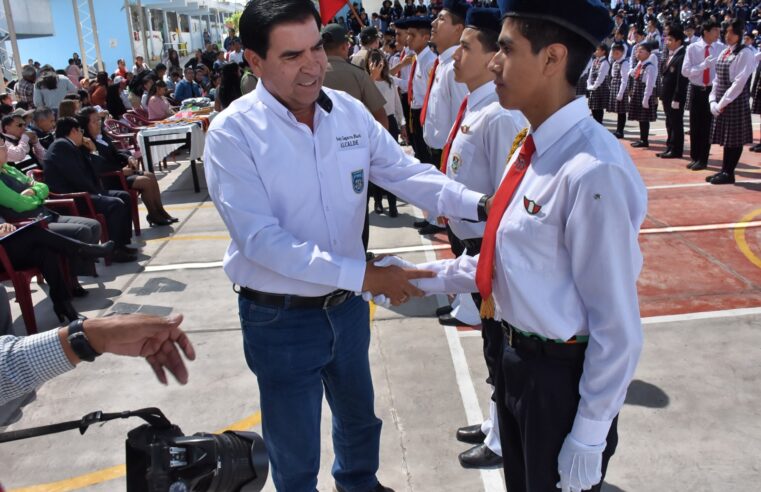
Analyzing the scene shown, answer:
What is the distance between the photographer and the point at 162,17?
154ft

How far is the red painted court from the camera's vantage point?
5.11 meters

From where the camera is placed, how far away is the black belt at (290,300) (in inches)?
95.4

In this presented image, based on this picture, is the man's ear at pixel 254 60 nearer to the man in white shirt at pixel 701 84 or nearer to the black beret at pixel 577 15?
the black beret at pixel 577 15

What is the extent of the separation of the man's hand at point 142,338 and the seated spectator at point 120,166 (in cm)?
639

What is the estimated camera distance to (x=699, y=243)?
633 centimetres

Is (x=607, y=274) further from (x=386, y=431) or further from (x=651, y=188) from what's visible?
(x=651, y=188)

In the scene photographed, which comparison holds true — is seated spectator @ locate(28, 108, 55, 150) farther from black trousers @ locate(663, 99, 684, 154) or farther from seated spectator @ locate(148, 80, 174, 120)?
black trousers @ locate(663, 99, 684, 154)

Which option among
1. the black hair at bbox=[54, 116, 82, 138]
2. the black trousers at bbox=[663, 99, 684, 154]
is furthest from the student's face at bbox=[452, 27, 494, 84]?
the black trousers at bbox=[663, 99, 684, 154]

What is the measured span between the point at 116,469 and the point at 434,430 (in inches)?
69.9

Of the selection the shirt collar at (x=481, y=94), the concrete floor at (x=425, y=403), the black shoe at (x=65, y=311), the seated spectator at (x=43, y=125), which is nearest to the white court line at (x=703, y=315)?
the concrete floor at (x=425, y=403)

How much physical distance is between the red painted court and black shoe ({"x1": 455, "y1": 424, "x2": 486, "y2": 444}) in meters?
2.16

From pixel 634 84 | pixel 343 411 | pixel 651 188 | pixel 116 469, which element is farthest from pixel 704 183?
pixel 116 469

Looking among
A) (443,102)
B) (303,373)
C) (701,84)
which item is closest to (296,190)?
(303,373)

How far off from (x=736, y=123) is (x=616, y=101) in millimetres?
4714
